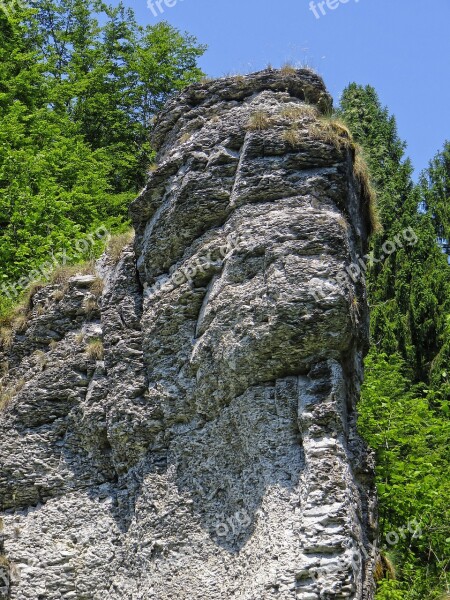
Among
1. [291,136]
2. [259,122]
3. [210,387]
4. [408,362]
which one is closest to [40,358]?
[210,387]

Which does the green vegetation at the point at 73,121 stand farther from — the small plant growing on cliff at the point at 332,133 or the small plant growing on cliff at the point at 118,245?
the small plant growing on cliff at the point at 332,133

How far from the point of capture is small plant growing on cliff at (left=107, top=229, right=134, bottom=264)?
540 inches

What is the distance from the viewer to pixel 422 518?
14.8m

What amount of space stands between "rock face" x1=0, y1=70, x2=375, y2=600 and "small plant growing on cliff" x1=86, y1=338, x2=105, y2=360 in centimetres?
3

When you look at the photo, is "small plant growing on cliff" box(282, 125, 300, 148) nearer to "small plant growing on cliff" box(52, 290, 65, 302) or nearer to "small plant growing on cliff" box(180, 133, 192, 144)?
"small plant growing on cliff" box(180, 133, 192, 144)

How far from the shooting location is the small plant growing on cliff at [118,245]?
13727 mm

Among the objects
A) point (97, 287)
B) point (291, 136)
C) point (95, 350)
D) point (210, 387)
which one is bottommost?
point (210, 387)

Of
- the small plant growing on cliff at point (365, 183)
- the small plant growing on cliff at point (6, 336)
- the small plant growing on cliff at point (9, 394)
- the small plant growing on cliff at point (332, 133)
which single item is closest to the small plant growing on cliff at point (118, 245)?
the small plant growing on cliff at point (6, 336)

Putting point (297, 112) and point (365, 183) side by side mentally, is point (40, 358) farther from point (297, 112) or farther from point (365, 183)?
point (365, 183)

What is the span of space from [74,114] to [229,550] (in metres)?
22.7

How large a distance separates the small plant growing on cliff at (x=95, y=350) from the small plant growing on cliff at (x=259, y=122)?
11.8 feet

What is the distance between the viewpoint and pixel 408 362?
23734 mm

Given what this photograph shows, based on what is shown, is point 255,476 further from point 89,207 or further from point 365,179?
point 89,207

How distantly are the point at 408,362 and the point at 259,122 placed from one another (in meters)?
12.7
